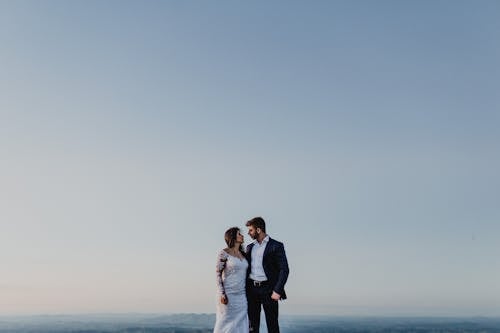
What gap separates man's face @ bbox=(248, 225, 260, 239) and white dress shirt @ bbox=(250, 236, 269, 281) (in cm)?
19

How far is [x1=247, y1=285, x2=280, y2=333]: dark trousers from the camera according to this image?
37.3ft

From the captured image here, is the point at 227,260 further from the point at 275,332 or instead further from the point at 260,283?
the point at 275,332

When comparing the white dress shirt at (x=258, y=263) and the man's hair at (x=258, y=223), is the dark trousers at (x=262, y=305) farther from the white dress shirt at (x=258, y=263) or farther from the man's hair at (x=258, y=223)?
the man's hair at (x=258, y=223)

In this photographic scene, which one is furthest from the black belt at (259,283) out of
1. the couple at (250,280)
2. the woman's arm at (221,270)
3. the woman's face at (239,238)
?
the woman's face at (239,238)

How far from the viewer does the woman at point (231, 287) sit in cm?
1114

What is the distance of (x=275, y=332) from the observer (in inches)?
448

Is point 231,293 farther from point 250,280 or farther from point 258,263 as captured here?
point 258,263

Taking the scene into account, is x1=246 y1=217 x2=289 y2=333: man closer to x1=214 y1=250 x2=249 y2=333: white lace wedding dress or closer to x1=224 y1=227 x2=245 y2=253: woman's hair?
x1=214 y1=250 x2=249 y2=333: white lace wedding dress

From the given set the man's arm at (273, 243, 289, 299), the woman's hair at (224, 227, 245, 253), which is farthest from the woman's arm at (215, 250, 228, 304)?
the man's arm at (273, 243, 289, 299)

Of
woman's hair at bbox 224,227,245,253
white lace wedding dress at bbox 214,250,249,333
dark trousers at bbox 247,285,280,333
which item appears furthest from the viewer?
dark trousers at bbox 247,285,280,333

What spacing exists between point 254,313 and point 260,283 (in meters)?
0.71

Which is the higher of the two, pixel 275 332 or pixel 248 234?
pixel 248 234

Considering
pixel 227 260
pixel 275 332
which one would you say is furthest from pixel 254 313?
pixel 227 260

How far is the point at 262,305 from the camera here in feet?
38.2
